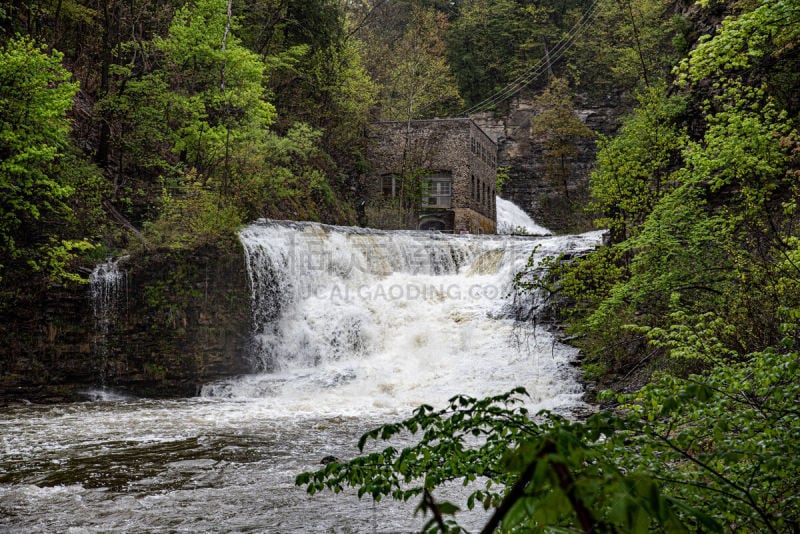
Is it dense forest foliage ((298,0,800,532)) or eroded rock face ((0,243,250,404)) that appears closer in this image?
dense forest foliage ((298,0,800,532))

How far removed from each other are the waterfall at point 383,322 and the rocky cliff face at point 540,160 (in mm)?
25915

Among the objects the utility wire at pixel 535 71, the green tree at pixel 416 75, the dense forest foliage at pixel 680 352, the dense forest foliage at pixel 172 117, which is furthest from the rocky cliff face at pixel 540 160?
the dense forest foliage at pixel 680 352

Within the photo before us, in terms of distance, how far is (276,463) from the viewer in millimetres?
8938

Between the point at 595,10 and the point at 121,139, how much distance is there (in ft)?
143

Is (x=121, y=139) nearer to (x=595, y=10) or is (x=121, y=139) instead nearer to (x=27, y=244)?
(x=27, y=244)

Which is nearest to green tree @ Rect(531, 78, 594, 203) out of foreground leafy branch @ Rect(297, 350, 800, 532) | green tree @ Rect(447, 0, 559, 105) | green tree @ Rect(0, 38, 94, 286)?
green tree @ Rect(447, 0, 559, 105)

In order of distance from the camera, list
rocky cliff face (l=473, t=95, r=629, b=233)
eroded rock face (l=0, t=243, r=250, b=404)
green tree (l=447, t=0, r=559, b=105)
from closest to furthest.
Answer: eroded rock face (l=0, t=243, r=250, b=404)
rocky cliff face (l=473, t=95, r=629, b=233)
green tree (l=447, t=0, r=559, b=105)

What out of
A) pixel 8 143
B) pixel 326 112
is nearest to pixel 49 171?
pixel 8 143

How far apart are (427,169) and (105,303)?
2508 centimetres

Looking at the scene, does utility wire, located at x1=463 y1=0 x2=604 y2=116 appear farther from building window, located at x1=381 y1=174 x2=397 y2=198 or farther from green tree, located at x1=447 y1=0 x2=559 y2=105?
building window, located at x1=381 y1=174 x2=397 y2=198

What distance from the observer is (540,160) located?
1924 inches

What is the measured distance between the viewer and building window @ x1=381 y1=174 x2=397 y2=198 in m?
37.7

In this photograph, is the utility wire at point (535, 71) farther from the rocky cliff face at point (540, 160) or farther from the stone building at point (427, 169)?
the stone building at point (427, 169)

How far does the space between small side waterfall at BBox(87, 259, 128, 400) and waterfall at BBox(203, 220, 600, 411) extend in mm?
2369
